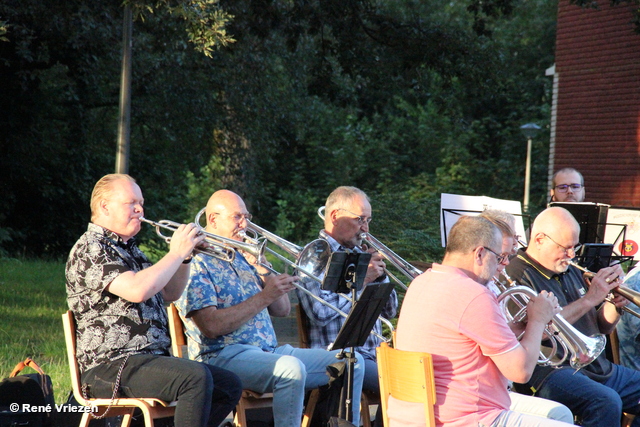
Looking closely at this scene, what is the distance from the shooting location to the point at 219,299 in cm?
430

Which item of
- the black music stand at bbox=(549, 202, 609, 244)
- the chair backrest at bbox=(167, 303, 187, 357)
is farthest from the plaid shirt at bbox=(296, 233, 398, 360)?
the black music stand at bbox=(549, 202, 609, 244)

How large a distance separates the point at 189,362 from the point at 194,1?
4285 millimetres

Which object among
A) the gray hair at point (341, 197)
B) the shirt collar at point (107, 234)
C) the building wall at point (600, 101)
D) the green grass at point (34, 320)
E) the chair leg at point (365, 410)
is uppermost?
the building wall at point (600, 101)

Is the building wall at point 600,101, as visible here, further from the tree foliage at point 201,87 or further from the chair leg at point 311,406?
the chair leg at point 311,406

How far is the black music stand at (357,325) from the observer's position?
3707mm

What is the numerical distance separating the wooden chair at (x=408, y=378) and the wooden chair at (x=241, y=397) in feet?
3.68

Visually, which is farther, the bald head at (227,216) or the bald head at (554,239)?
the bald head at (227,216)

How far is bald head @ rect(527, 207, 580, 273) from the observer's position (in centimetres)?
427

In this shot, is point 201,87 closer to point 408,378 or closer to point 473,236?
point 473,236

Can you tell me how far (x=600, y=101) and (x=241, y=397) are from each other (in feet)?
39.7

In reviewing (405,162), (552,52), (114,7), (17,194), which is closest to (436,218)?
(114,7)

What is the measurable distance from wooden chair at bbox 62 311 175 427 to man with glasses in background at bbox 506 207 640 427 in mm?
1941

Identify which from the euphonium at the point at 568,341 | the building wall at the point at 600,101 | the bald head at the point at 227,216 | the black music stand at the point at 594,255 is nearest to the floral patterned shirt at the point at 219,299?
the bald head at the point at 227,216
